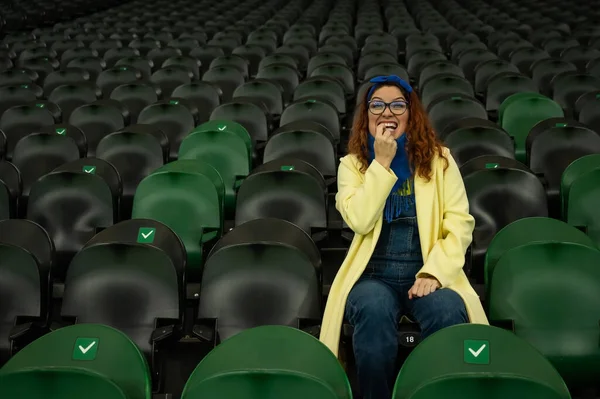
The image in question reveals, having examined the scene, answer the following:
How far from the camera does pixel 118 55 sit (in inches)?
215

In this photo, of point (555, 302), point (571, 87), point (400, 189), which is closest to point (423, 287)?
point (400, 189)

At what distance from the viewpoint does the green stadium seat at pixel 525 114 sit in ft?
10.6

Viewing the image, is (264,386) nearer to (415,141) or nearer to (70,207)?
(415,141)

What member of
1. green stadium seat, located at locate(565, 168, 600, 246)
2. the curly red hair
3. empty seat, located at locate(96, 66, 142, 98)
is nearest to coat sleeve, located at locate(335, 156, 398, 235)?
the curly red hair

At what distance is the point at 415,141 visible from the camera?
1.80m

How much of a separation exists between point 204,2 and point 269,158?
6.47m

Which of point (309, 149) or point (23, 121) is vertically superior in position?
point (309, 149)

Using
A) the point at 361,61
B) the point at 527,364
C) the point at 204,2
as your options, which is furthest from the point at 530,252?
the point at 204,2

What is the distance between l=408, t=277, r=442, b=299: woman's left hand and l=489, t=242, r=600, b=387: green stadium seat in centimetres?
23

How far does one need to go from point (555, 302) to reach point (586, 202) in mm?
631

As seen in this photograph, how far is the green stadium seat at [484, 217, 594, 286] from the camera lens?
1.90 metres

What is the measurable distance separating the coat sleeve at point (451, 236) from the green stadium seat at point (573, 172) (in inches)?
28.6

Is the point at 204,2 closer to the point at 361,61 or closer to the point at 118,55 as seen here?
the point at 118,55

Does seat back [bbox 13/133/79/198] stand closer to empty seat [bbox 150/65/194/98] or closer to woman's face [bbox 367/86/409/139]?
empty seat [bbox 150/65/194/98]
